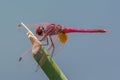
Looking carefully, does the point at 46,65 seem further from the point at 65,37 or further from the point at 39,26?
the point at 39,26

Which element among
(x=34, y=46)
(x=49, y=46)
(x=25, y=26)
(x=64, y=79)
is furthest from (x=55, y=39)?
(x=64, y=79)

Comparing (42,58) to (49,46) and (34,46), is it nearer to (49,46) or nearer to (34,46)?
(34,46)

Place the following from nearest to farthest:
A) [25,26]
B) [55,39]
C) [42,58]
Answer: [42,58]
[25,26]
[55,39]

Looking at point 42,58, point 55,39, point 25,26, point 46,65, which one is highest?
point 25,26

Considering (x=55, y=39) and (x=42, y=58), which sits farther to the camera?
(x=55, y=39)

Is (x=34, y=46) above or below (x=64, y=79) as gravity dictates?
above

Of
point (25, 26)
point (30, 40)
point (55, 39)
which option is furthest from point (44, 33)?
point (30, 40)

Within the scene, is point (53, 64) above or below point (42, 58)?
below

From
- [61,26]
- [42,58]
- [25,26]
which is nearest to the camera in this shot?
[42,58]

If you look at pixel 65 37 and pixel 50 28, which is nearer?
pixel 65 37
